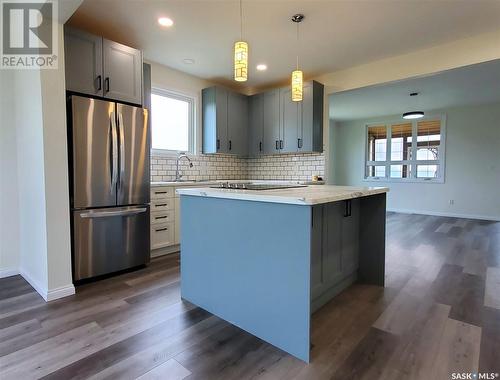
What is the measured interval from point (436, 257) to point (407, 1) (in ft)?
9.24

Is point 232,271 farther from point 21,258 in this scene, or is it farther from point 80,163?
point 21,258

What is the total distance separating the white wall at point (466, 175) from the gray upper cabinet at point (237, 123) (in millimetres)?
4624

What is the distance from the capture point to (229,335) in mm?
1772

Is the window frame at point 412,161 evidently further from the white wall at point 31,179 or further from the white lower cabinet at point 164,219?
the white wall at point 31,179

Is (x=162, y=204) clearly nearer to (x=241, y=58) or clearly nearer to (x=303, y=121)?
(x=241, y=58)

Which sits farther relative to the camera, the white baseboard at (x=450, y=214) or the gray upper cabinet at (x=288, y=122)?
the white baseboard at (x=450, y=214)

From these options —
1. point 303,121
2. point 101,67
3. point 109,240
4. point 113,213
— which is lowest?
point 109,240

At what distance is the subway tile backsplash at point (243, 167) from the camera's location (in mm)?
4107

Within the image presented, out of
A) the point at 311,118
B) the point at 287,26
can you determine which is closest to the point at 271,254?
the point at 287,26

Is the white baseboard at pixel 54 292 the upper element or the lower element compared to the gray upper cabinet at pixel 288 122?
lower

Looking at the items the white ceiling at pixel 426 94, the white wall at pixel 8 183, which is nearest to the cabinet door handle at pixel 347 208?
the white ceiling at pixel 426 94

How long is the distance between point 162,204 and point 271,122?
2265mm

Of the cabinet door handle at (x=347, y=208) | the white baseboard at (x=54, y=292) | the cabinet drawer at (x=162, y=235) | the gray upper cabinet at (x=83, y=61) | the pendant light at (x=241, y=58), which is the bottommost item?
the white baseboard at (x=54, y=292)

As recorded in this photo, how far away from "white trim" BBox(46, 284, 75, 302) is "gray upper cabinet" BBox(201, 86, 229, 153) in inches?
106
